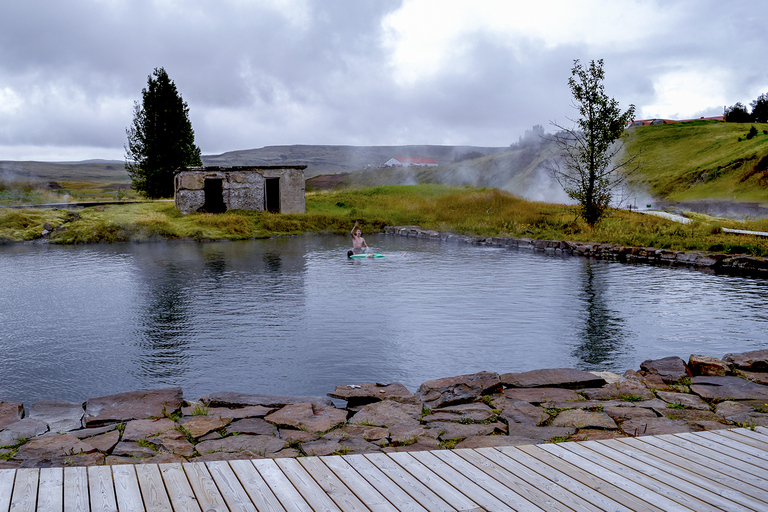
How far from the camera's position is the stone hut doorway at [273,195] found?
29.6 meters

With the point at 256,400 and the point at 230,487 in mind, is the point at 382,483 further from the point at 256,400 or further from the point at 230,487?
the point at 256,400

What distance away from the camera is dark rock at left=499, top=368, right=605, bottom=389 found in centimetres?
566

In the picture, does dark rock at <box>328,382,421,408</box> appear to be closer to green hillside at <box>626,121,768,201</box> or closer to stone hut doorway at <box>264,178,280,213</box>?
stone hut doorway at <box>264,178,280,213</box>

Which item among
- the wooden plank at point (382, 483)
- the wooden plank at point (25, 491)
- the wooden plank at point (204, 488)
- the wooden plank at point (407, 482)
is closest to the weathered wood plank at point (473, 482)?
the wooden plank at point (407, 482)

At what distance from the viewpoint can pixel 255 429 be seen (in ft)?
15.3

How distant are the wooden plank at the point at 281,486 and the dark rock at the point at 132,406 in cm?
209

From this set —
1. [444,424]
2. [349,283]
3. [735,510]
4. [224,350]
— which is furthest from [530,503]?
[349,283]

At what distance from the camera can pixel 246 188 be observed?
93.6 feet

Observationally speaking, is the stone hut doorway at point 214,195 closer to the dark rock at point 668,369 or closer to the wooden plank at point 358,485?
the dark rock at point 668,369

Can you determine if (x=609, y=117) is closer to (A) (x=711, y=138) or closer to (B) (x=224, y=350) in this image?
(B) (x=224, y=350)

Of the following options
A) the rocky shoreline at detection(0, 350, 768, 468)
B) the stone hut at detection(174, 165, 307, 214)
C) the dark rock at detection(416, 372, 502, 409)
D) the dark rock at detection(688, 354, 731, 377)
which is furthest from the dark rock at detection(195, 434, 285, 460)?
the stone hut at detection(174, 165, 307, 214)

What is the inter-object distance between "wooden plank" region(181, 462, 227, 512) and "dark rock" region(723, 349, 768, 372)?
215 inches

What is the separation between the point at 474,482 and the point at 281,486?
103 centimetres

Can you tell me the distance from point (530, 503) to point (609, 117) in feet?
65.1
